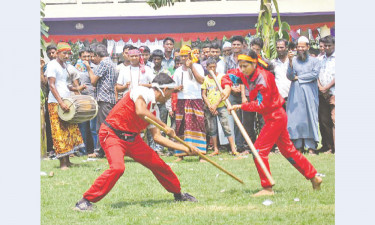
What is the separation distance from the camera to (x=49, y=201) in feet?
20.4

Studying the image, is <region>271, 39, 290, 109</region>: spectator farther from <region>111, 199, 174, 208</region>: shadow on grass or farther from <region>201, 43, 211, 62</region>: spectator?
<region>111, 199, 174, 208</region>: shadow on grass

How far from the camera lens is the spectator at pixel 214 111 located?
964 centimetres

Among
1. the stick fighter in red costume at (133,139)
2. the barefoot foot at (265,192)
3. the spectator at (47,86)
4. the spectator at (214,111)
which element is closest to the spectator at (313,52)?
the spectator at (214,111)

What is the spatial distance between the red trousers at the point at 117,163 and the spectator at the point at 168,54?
492 cm

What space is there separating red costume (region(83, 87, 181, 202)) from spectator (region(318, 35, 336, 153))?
4.35 meters

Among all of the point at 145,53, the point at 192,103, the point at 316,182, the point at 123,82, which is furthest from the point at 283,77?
the point at 316,182

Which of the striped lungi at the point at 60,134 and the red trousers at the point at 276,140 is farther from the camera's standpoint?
the striped lungi at the point at 60,134

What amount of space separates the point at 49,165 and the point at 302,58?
13.7 ft

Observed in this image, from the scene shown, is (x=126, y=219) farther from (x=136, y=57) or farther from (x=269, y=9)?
(x=269, y=9)

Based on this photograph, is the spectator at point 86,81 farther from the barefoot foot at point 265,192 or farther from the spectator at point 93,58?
the barefoot foot at point 265,192

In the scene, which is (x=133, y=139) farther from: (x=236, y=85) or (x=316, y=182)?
(x=236, y=85)

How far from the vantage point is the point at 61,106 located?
816 centimetres

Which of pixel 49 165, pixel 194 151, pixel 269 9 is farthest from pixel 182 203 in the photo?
pixel 269 9

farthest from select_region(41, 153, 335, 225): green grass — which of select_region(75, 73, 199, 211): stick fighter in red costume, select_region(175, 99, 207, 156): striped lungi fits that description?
select_region(175, 99, 207, 156): striped lungi
